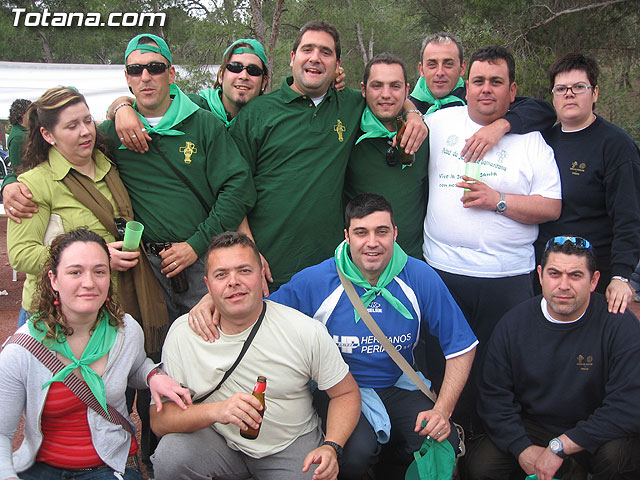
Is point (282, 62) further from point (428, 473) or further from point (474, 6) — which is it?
point (428, 473)

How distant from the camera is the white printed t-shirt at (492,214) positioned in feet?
13.2

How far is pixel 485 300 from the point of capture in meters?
4.12

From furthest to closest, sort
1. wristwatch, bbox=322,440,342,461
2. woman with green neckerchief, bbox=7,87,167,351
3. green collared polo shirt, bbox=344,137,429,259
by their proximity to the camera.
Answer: green collared polo shirt, bbox=344,137,429,259, woman with green neckerchief, bbox=7,87,167,351, wristwatch, bbox=322,440,342,461

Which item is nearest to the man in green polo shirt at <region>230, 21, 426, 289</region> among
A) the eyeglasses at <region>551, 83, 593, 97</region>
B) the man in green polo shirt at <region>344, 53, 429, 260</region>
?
the man in green polo shirt at <region>344, 53, 429, 260</region>

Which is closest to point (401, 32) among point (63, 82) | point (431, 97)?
point (63, 82)

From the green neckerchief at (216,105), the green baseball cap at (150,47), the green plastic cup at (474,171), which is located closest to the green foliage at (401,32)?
the green neckerchief at (216,105)

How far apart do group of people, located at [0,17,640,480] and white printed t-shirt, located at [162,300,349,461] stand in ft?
0.04

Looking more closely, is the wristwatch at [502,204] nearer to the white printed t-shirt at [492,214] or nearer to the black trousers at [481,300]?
the white printed t-shirt at [492,214]

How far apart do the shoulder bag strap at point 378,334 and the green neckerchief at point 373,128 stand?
1.07 metres

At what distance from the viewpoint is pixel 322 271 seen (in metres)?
3.73

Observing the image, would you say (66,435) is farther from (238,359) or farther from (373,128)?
(373,128)

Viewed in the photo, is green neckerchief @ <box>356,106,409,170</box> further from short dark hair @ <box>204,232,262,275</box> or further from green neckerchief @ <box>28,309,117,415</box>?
green neckerchief @ <box>28,309,117,415</box>

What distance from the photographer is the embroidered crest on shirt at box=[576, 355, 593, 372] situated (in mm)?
3535
